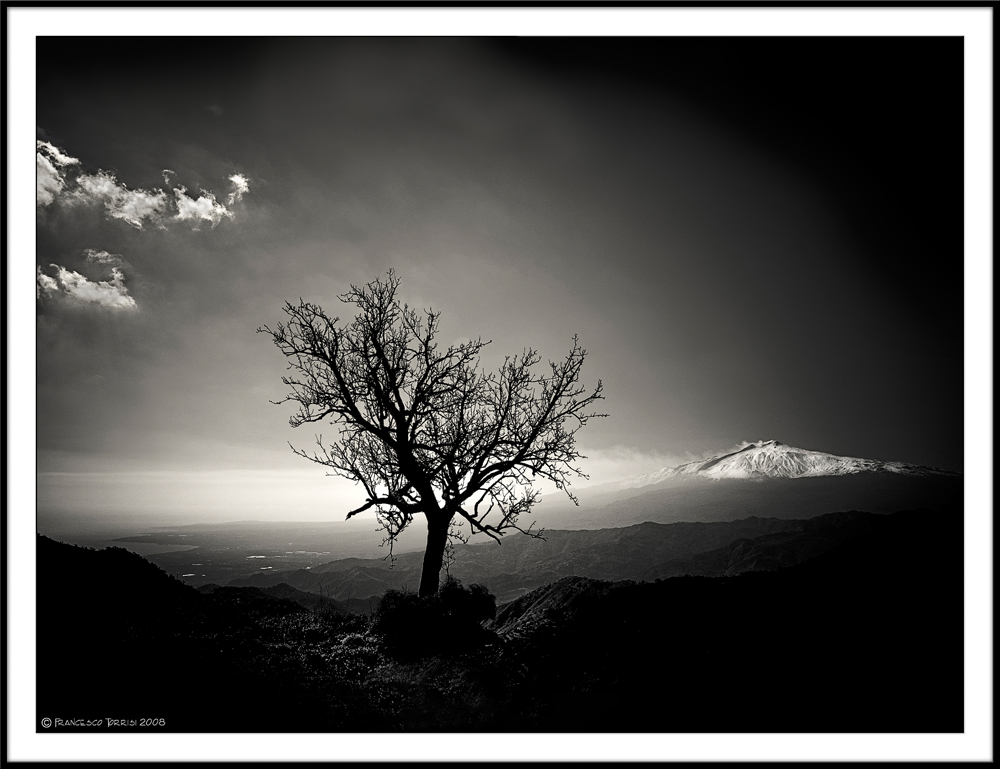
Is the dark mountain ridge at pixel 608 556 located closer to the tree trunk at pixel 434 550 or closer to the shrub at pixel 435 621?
the tree trunk at pixel 434 550

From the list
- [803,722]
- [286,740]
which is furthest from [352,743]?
[803,722]

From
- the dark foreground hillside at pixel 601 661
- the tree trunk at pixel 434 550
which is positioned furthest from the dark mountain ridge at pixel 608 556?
the dark foreground hillside at pixel 601 661

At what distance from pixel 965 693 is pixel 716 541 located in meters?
3.14

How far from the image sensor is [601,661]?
5.27 metres

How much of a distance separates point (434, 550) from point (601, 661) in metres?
3.01

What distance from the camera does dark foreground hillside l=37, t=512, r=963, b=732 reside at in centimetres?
485

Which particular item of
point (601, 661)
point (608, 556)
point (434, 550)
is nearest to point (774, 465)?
point (608, 556)

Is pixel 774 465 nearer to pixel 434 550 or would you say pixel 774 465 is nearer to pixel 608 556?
pixel 608 556

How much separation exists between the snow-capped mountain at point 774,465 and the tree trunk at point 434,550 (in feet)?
11.0

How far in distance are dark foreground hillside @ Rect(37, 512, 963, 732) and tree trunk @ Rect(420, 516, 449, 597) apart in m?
0.78

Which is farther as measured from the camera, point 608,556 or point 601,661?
point 608,556

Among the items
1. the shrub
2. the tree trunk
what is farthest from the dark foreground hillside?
the tree trunk

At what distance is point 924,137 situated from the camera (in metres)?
6.23
